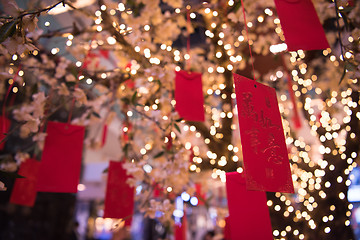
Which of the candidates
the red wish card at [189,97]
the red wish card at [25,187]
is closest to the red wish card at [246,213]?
the red wish card at [189,97]

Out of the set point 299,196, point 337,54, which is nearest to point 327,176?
point 299,196

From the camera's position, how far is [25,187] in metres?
1.90

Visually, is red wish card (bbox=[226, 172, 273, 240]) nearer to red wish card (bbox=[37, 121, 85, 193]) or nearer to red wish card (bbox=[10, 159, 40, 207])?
red wish card (bbox=[37, 121, 85, 193])

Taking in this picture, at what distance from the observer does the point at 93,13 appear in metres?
2.09

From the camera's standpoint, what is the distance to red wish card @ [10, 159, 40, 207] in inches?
74.4

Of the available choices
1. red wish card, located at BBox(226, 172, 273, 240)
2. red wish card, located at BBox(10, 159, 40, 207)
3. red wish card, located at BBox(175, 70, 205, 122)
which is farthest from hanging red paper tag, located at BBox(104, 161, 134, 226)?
red wish card, located at BBox(226, 172, 273, 240)

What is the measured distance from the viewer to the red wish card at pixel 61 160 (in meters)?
1.48

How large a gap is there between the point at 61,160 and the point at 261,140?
1.13 m

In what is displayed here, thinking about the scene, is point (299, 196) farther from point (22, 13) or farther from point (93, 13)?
point (93, 13)

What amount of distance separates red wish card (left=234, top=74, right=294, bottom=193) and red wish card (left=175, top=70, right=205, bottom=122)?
53cm

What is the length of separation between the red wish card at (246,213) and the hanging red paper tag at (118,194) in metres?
0.88

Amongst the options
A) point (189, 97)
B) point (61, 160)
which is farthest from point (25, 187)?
point (189, 97)

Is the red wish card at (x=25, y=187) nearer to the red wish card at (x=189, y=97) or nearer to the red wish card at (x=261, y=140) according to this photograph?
the red wish card at (x=189, y=97)

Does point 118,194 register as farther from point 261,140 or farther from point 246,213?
point 261,140
